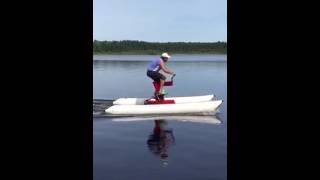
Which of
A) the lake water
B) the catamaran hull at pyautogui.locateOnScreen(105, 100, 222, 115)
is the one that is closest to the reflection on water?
the lake water

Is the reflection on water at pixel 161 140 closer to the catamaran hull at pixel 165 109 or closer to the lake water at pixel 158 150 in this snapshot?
the lake water at pixel 158 150

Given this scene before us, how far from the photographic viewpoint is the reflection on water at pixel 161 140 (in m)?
9.42

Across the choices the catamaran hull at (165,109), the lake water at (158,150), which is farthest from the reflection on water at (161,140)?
the catamaran hull at (165,109)

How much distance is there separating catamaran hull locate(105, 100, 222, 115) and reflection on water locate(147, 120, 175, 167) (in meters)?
1.44

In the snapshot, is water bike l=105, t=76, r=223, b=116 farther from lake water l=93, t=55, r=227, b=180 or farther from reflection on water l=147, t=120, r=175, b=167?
reflection on water l=147, t=120, r=175, b=167

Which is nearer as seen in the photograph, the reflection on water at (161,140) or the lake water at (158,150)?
the lake water at (158,150)

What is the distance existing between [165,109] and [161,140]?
14.1ft

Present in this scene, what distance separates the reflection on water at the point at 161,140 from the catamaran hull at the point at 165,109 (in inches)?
56.8

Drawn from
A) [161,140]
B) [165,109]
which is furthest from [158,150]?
[165,109]

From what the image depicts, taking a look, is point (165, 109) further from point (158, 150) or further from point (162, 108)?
point (158, 150)

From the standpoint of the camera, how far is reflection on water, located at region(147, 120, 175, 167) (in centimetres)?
942
